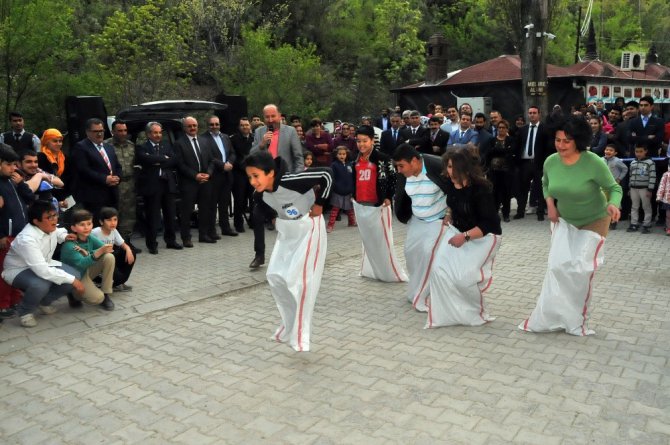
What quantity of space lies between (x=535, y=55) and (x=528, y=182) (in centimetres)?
477

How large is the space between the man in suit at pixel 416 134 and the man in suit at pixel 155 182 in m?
4.48

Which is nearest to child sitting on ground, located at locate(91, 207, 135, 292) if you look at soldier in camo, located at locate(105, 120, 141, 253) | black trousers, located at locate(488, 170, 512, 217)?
soldier in camo, located at locate(105, 120, 141, 253)

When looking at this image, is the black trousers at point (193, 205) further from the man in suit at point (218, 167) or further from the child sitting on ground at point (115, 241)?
the child sitting on ground at point (115, 241)

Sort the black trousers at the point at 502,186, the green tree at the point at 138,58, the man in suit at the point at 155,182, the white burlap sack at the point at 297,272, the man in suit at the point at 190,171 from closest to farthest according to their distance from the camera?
the white burlap sack at the point at 297,272
the man in suit at the point at 155,182
the man in suit at the point at 190,171
the black trousers at the point at 502,186
the green tree at the point at 138,58

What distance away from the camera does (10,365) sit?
5250 millimetres

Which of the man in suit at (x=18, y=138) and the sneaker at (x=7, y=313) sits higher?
the man in suit at (x=18, y=138)

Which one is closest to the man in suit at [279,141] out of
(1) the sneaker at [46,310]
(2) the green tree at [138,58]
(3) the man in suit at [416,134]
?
(1) the sneaker at [46,310]

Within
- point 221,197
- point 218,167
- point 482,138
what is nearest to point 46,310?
point 218,167

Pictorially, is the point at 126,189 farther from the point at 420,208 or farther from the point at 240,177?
the point at 420,208

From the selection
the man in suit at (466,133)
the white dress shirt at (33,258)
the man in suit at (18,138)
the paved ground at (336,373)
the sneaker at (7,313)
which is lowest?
the paved ground at (336,373)

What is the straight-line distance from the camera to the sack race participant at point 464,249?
225 inches

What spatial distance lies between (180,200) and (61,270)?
395 centimetres

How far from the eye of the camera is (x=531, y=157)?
38.7 feet

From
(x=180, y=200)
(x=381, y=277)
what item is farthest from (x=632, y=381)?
(x=180, y=200)
